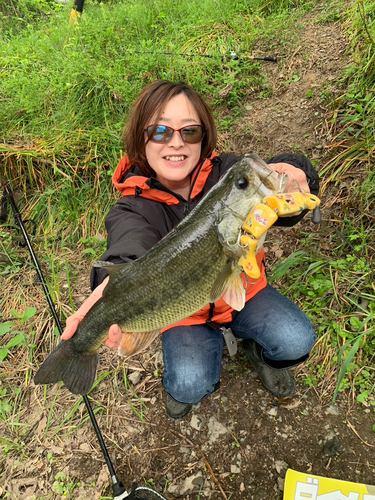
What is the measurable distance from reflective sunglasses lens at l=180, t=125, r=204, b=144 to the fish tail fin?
1.63 m

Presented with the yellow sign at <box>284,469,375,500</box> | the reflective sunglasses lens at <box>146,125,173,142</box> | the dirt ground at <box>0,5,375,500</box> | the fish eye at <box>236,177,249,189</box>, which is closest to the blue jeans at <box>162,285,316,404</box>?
the dirt ground at <box>0,5,375,500</box>

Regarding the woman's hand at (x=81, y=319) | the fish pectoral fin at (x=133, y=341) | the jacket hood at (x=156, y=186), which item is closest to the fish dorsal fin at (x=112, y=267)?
the woman's hand at (x=81, y=319)

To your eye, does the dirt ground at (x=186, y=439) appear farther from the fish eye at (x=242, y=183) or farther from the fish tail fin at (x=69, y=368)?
the fish eye at (x=242, y=183)

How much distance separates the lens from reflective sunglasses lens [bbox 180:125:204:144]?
2201 millimetres

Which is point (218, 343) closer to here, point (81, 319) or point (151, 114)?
point (81, 319)

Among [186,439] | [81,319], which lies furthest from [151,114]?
[186,439]

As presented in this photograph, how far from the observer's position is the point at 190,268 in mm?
1710

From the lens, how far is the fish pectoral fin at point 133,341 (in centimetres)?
194

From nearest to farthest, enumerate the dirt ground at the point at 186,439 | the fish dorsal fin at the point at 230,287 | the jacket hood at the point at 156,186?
1. the fish dorsal fin at the point at 230,287
2. the dirt ground at the point at 186,439
3. the jacket hood at the point at 156,186

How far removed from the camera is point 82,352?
6.42 ft

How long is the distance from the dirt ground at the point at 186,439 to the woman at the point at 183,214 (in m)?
0.22

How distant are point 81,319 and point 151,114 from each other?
1552mm

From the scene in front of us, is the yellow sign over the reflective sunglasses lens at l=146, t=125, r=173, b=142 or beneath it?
beneath

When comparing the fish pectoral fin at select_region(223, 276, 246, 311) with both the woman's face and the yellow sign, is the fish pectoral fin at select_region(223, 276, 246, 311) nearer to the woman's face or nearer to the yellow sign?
the woman's face
